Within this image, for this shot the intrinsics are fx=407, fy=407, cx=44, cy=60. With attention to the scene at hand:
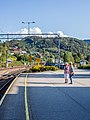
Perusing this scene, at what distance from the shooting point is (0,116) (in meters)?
13.6

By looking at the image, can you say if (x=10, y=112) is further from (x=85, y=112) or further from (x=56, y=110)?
(x=85, y=112)

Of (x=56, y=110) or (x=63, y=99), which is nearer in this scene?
(x=56, y=110)

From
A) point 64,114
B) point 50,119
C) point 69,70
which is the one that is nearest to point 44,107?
point 64,114

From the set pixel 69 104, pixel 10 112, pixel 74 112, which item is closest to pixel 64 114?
pixel 74 112

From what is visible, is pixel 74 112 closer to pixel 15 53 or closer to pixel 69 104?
pixel 69 104

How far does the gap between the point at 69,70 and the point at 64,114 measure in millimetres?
18909

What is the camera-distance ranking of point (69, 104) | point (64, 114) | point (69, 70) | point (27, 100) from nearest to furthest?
point (64, 114)
point (69, 104)
point (27, 100)
point (69, 70)

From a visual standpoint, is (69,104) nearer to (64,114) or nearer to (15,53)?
(64,114)

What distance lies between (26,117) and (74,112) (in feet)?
6.81

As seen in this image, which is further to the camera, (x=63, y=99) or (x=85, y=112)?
(x=63, y=99)

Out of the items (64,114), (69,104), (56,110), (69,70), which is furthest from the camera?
(69,70)

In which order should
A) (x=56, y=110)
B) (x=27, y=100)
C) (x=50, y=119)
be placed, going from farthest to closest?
(x=27, y=100) < (x=56, y=110) < (x=50, y=119)

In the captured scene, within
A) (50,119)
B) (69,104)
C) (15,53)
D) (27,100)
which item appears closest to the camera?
(50,119)

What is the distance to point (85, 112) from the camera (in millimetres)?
14414
